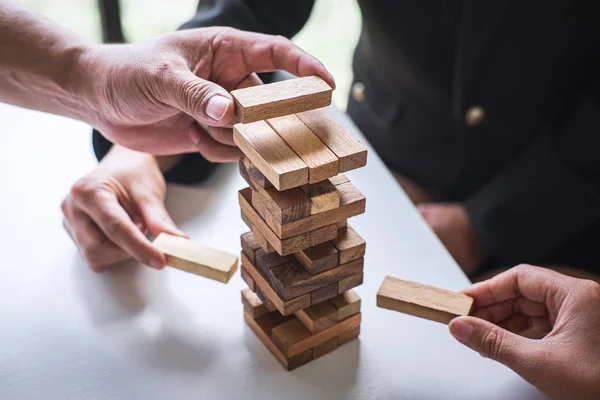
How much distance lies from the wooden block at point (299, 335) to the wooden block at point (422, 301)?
0.07 m

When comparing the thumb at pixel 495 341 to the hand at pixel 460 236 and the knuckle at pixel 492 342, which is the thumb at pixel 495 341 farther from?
the hand at pixel 460 236

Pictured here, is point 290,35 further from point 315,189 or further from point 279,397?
point 279,397

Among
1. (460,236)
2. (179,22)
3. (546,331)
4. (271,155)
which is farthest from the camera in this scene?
(179,22)

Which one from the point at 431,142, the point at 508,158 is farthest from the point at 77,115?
the point at 508,158

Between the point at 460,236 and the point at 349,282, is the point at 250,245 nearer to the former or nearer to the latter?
the point at 349,282

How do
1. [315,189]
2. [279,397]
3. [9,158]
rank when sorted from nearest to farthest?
[315,189], [279,397], [9,158]

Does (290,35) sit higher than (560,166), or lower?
higher

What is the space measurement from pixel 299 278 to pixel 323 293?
6 cm

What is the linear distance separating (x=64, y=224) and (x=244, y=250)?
45 centimetres

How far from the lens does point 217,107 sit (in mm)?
982

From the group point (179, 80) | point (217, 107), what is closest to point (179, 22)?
point (179, 80)

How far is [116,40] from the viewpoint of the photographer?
2.74 meters

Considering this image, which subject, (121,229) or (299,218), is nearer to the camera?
(299,218)

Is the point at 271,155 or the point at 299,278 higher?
the point at 271,155
